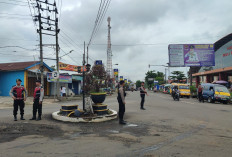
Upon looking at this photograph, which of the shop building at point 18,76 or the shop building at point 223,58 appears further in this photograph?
the shop building at point 223,58

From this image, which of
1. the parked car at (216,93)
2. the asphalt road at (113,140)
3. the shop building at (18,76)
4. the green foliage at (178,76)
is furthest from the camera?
the green foliage at (178,76)

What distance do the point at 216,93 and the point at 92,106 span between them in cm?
1457

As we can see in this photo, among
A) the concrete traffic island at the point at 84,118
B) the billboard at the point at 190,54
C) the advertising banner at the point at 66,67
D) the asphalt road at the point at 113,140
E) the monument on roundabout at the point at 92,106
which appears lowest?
the asphalt road at the point at 113,140

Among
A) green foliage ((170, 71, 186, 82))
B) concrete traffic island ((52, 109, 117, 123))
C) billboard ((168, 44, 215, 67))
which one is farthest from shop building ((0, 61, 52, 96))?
green foliage ((170, 71, 186, 82))

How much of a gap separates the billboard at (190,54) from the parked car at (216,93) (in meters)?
12.1

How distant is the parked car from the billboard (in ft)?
39.8

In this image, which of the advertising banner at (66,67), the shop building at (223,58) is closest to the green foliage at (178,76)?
the shop building at (223,58)

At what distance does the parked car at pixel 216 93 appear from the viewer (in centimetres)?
1778

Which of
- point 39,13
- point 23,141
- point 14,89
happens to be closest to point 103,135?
point 23,141

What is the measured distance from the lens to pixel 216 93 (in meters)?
18.0

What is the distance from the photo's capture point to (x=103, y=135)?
5.55 meters

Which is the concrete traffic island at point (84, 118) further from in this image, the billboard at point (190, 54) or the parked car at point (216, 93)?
the billboard at point (190, 54)

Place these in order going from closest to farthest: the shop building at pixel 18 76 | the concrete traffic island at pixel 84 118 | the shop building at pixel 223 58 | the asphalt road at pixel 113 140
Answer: the asphalt road at pixel 113 140
the concrete traffic island at pixel 84 118
the shop building at pixel 18 76
the shop building at pixel 223 58

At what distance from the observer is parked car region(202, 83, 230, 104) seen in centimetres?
1778
